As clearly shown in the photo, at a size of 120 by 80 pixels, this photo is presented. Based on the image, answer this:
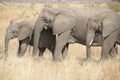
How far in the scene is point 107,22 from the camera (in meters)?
14.4

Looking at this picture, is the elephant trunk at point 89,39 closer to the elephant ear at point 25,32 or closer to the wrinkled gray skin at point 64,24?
the wrinkled gray skin at point 64,24

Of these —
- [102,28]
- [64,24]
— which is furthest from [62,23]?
→ [102,28]

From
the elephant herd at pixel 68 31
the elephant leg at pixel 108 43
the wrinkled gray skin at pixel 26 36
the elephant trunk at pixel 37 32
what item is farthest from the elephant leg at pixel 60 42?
the elephant leg at pixel 108 43

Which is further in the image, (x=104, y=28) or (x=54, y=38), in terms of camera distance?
(x=54, y=38)

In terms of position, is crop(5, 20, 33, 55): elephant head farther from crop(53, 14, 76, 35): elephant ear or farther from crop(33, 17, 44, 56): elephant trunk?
crop(53, 14, 76, 35): elephant ear

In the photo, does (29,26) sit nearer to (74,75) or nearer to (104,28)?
(104,28)

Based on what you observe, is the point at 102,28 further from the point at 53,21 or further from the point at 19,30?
the point at 19,30

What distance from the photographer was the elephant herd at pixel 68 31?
1442 centimetres

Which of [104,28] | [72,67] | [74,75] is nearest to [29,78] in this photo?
[74,75]

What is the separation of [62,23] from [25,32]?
155 cm

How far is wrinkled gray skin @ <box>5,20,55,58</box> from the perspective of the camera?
619 inches

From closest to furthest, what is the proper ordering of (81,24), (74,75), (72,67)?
(74,75) < (72,67) < (81,24)

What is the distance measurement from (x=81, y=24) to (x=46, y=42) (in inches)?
53.7

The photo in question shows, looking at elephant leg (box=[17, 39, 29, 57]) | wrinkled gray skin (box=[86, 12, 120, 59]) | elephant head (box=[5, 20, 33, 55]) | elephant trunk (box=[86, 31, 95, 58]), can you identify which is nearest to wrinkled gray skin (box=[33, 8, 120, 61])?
wrinkled gray skin (box=[86, 12, 120, 59])
